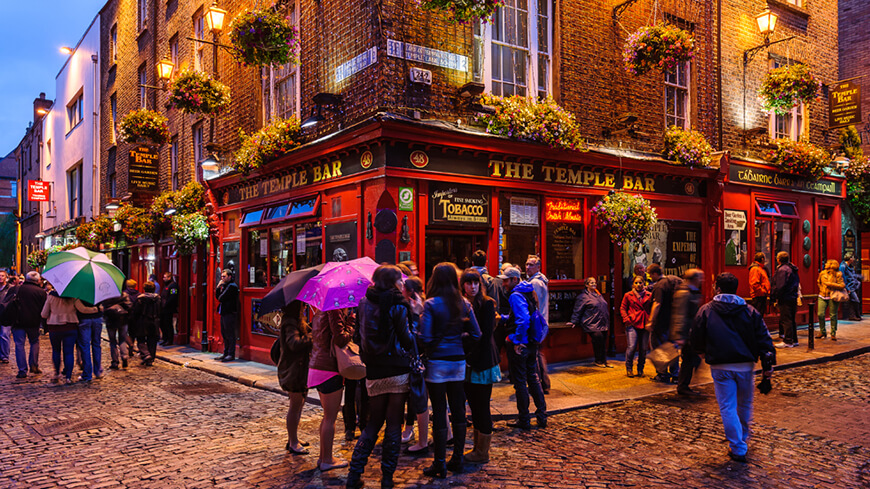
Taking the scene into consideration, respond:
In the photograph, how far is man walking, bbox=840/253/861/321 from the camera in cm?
1667

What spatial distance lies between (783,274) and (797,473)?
27.6ft

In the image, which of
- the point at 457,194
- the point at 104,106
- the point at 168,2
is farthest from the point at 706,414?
the point at 104,106

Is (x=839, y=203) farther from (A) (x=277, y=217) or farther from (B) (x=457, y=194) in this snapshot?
(A) (x=277, y=217)

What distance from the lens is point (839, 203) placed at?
17688 millimetres

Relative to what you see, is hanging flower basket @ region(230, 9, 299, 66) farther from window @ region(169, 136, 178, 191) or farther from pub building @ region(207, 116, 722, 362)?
window @ region(169, 136, 178, 191)

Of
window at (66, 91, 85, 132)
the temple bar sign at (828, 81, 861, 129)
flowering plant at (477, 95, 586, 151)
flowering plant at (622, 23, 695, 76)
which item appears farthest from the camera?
window at (66, 91, 85, 132)

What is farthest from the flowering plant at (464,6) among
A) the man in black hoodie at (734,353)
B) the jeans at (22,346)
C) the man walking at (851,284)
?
the man walking at (851,284)

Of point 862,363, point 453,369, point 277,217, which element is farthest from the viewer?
point 277,217

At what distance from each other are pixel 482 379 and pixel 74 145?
29727mm

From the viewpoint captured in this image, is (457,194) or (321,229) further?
(321,229)

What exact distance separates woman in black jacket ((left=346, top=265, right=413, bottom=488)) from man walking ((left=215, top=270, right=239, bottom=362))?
9042 mm

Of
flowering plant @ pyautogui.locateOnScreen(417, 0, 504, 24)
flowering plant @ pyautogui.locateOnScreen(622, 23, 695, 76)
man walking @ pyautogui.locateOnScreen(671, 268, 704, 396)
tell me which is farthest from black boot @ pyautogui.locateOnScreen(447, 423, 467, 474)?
flowering plant @ pyautogui.locateOnScreen(622, 23, 695, 76)

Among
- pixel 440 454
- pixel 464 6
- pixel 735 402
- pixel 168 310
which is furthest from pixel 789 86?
pixel 168 310

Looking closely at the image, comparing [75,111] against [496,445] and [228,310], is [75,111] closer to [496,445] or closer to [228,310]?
[228,310]
